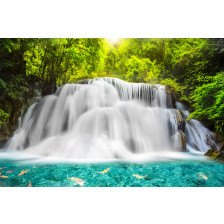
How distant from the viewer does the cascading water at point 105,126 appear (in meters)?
3.26

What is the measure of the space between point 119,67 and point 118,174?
3.76 m

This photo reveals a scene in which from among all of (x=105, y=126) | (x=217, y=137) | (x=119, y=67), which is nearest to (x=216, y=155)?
(x=217, y=137)

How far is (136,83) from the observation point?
200 inches

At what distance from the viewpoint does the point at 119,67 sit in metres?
5.04

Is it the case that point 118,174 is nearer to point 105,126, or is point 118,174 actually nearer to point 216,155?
point 105,126

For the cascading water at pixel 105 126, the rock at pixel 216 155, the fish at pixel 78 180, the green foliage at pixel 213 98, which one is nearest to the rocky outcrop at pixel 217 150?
the rock at pixel 216 155

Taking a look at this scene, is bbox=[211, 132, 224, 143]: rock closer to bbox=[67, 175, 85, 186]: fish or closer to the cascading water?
the cascading water

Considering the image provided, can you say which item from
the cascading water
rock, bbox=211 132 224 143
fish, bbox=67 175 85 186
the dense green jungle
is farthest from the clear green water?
rock, bbox=211 132 224 143

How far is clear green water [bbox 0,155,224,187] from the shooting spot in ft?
6.53

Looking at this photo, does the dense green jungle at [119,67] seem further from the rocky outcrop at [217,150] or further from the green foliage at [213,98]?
the rocky outcrop at [217,150]

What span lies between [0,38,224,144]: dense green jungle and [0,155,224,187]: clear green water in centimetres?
133
